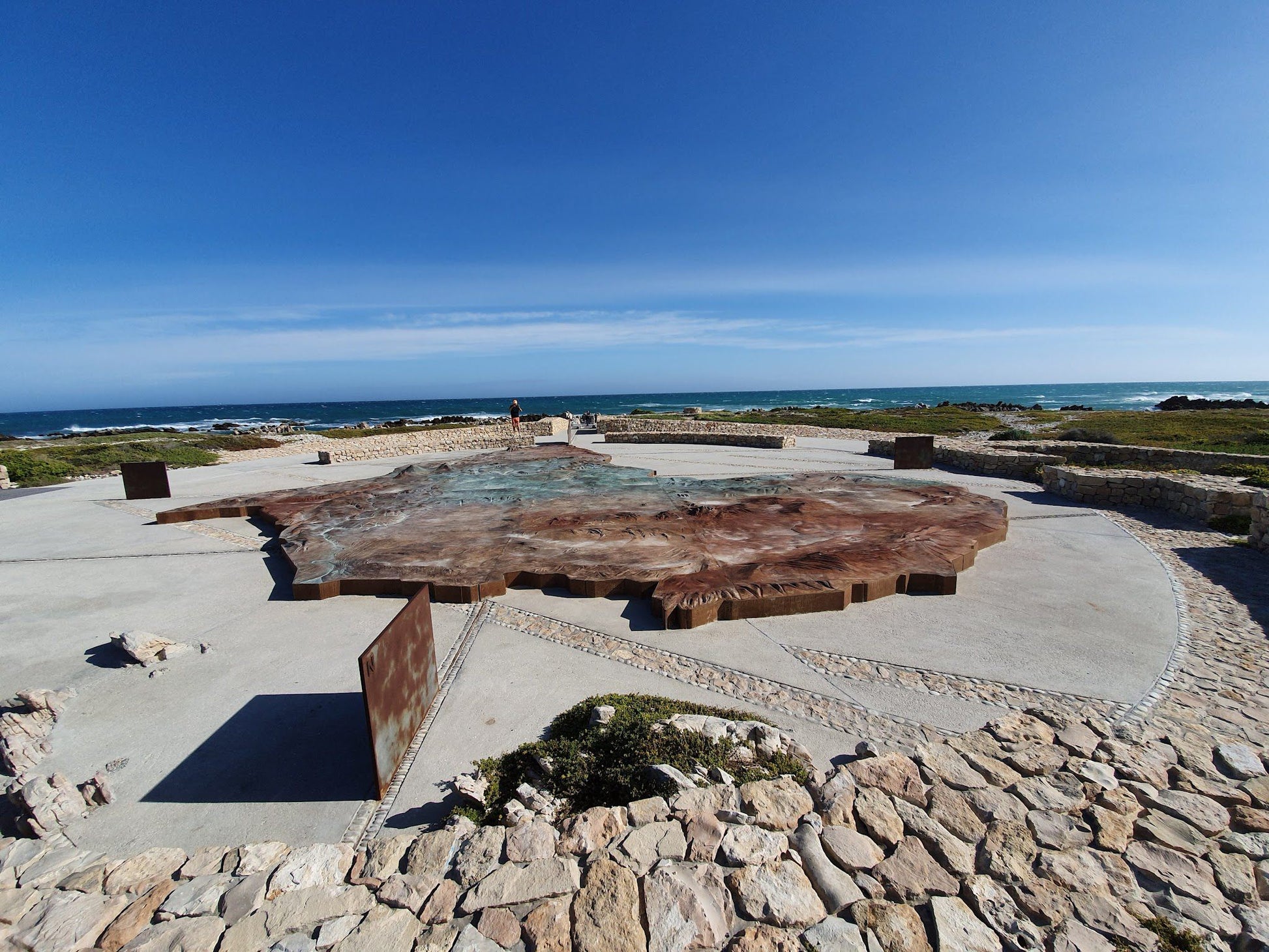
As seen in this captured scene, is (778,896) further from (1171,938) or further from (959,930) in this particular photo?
(1171,938)

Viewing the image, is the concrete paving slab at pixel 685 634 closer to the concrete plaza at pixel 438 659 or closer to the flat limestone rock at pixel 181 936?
the concrete plaza at pixel 438 659

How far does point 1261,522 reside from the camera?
8.34 m

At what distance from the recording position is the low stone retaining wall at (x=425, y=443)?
22016 millimetres

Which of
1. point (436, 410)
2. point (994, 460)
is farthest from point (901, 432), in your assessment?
point (436, 410)

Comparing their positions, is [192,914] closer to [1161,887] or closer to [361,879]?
[361,879]

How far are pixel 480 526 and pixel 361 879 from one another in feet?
22.0

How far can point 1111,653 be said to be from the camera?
5.48 m

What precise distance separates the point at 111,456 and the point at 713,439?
24469 millimetres

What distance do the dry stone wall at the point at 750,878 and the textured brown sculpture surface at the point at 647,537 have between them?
10.00ft

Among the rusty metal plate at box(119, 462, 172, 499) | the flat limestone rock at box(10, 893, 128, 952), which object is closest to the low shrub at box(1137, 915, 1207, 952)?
the flat limestone rock at box(10, 893, 128, 952)

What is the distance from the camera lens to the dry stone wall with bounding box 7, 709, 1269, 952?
250 centimetres

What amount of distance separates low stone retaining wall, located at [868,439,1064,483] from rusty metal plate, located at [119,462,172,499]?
72.0ft

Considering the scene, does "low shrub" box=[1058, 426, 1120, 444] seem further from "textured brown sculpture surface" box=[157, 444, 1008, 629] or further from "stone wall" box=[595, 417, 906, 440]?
"textured brown sculpture surface" box=[157, 444, 1008, 629]

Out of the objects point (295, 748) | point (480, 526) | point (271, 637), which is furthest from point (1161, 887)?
point (480, 526)
